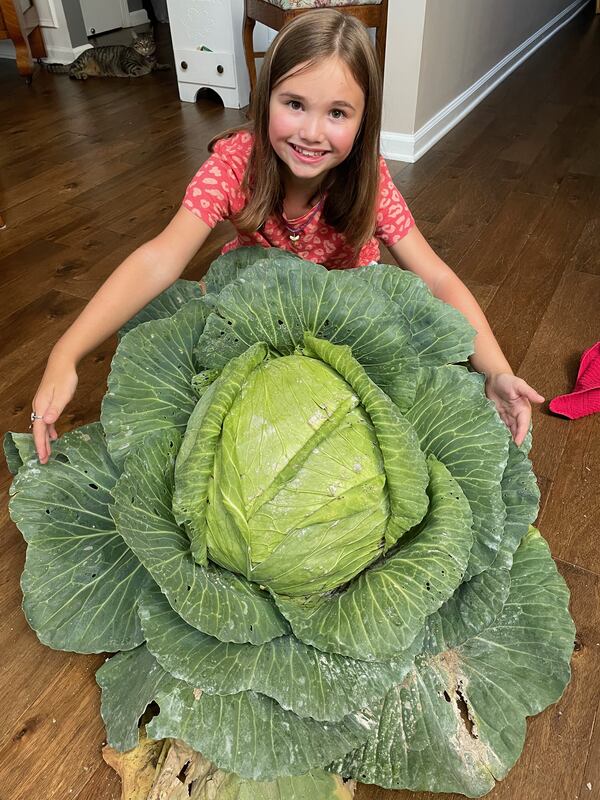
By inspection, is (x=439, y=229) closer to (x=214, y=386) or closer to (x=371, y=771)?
(x=214, y=386)

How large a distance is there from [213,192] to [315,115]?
0.30m

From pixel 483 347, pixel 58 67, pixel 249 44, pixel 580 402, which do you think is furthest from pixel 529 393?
pixel 58 67

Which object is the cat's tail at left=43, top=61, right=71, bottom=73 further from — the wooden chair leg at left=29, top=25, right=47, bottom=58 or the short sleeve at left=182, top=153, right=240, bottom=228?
the short sleeve at left=182, top=153, right=240, bottom=228

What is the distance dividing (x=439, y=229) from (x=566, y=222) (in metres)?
0.57

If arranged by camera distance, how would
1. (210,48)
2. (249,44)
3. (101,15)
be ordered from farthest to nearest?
1. (101,15)
2. (210,48)
3. (249,44)

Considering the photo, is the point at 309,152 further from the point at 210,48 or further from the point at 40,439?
the point at 210,48

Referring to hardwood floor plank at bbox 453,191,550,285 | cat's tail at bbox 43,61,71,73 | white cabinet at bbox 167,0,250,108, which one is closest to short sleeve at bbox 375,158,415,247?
hardwood floor plank at bbox 453,191,550,285

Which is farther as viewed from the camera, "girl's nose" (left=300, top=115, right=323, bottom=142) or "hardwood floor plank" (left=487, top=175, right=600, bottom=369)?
"hardwood floor plank" (left=487, top=175, right=600, bottom=369)

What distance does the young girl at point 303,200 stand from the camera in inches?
45.1

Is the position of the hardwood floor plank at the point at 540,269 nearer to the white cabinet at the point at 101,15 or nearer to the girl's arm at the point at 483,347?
the girl's arm at the point at 483,347

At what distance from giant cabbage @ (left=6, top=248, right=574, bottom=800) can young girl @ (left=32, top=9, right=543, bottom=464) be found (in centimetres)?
17

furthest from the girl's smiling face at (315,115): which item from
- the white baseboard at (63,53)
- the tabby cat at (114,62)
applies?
the white baseboard at (63,53)

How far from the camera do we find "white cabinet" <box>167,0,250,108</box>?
3.52 metres

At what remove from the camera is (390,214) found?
4.84 ft
